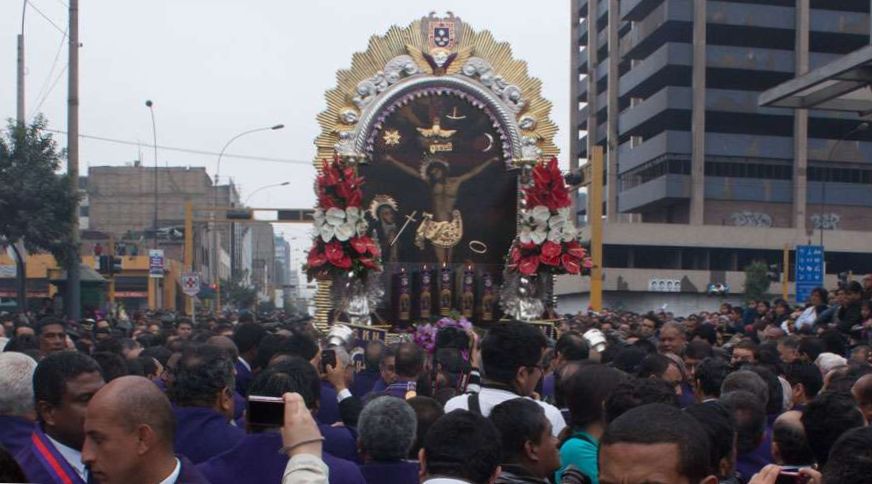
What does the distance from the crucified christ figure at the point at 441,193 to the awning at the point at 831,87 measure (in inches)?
200

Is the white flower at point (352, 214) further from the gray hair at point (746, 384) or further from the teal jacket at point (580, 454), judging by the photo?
the teal jacket at point (580, 454)

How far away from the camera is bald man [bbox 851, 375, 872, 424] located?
5801 millimetres

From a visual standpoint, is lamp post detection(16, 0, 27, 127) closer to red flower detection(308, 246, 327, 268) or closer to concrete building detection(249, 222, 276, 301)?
red flower detection(308, 246, 327, 268)

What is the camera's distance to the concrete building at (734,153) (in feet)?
184

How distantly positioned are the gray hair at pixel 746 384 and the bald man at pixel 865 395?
1.56ft

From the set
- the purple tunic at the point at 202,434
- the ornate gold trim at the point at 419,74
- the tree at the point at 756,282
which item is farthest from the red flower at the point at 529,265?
the tree at the point at 756,282

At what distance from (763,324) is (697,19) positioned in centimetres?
4201

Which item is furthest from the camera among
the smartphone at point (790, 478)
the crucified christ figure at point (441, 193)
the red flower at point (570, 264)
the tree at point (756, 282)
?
the tree at point (756, 282)

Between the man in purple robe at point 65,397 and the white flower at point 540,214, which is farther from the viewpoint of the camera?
the white flower at point 540,214

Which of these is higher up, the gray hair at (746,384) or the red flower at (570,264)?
the red flower at (570,264)

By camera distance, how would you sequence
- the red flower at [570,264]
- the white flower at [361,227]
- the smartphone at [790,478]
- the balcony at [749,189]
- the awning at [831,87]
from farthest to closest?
the balcony at [749,189]
the awning at [831,87]
the red flower at [570,264]
the white flower at [361,227]
the smartphone at [790,478]

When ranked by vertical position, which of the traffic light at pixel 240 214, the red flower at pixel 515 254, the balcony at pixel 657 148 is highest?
the balcony at pixel 657 148

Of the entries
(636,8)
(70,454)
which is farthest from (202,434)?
(636,8)

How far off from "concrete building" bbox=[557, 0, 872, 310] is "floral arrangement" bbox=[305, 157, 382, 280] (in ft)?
133
